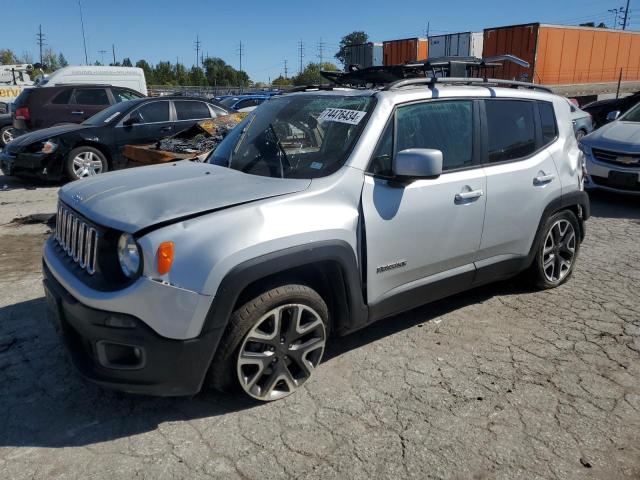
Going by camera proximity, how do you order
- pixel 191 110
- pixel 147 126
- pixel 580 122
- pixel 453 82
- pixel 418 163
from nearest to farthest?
pixel 418 163 < pixel 453 82 < pixel 147 126 < pixel 191 110 < pixel 580 122

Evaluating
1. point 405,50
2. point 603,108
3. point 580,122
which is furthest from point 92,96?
point 405,50

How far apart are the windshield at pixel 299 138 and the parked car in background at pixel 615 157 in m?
5.99

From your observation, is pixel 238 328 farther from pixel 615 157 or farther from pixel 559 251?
pixel 615 157

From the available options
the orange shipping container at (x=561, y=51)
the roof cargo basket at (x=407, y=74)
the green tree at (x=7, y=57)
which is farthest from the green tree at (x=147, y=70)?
the roof cargo basket at (x=407, y=74)

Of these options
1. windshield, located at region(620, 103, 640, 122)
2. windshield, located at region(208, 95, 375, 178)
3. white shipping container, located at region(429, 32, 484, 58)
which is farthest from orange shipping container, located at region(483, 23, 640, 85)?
windshield, located at region(208, 95, 375, 178)

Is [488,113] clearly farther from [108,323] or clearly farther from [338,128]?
[108,323]

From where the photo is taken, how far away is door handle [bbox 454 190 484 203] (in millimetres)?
3543

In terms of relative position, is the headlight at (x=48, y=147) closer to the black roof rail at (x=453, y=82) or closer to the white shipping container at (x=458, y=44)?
the black roof rail at (x=453, y=82)

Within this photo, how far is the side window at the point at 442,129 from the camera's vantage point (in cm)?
340

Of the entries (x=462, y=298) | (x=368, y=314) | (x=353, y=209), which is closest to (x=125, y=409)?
(x=368, y=314)

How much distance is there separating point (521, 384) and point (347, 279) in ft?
4.21

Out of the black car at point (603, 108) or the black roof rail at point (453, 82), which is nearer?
the black roof rail at point (453, 82)

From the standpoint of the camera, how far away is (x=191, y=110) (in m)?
10.4

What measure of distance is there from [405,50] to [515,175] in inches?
917
